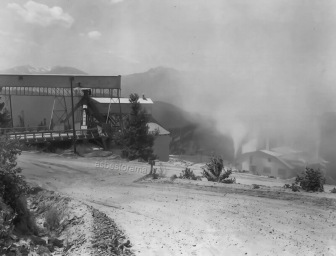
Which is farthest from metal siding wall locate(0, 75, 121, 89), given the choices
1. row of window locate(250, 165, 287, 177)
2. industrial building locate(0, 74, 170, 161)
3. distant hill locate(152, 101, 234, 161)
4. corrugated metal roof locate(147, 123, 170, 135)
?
row of window locate(250, 165, 287, 177)

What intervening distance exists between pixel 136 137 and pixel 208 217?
19969 millimetres

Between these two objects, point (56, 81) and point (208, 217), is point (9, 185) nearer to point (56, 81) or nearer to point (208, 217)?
point (208, 217)

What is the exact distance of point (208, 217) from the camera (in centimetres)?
1020

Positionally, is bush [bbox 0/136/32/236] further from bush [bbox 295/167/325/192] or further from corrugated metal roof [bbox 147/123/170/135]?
corrugated metal roof [bbox 147/123/170/135]

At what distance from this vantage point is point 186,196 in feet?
42.6

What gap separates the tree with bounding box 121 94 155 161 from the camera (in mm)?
29297

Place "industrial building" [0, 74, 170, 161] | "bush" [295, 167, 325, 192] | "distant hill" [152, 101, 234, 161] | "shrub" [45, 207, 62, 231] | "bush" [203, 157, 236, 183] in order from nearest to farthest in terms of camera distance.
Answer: "shrub" [45, 207, 62, 231]
"bush" [295, 167, 325, 192]
"bush" [203, 157, 236, 183]
"industrial building" [0, 74, 170, 161]
"distant hill" [152, 101, 234, 161]

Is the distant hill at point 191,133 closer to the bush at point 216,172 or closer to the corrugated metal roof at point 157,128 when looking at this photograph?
the corrugated metal roof at point 157,128

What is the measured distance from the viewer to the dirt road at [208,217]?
793 centimetres

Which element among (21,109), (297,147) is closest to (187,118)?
(297,147)

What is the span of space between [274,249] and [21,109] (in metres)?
41.7

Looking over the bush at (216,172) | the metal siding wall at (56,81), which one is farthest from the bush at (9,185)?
the metal siding wall at (56,81)

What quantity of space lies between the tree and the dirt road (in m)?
12.8

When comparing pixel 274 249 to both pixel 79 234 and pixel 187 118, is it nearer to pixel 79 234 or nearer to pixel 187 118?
pixel 79 234
